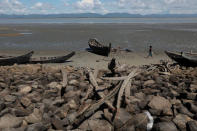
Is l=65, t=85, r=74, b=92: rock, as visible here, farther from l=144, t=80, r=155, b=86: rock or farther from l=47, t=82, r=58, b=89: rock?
l=144, t=80, r=155, b=86: rock

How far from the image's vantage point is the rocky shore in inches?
263

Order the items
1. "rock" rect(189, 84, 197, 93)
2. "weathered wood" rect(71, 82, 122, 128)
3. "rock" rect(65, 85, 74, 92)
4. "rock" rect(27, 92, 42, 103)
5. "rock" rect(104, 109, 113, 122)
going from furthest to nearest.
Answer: "rock" rect(65, 85, 74, 92), "rock" rect(189, 84, 197, 93), "rock" rect(27, 92, 42, 103), "weathered wood" rect(71, 82, 122, 128), "rock" rect(104, 109, 113, 122)

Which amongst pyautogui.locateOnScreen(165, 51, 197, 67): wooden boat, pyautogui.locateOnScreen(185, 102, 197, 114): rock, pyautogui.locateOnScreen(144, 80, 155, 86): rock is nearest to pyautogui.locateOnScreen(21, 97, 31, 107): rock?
pyautogui.locateOnScreen(144, 80, 155, 86): rock

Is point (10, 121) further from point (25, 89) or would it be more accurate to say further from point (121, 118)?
point (121, 118)

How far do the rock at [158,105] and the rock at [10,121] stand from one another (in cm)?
419

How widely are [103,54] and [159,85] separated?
52.9 ft

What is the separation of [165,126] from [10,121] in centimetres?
456

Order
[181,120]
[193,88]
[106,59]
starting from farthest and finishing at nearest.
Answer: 1. [106,59]
2. [193,88]
3. [181,120]

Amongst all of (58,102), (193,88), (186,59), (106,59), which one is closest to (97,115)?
(58,102)

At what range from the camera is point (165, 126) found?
6.30 meters

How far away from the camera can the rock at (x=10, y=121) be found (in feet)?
21.8

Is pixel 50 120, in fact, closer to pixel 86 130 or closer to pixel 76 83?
pixel 86 130

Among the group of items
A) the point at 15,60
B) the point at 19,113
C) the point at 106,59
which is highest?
the point at 19,113

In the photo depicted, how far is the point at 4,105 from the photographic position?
7.88 meters
